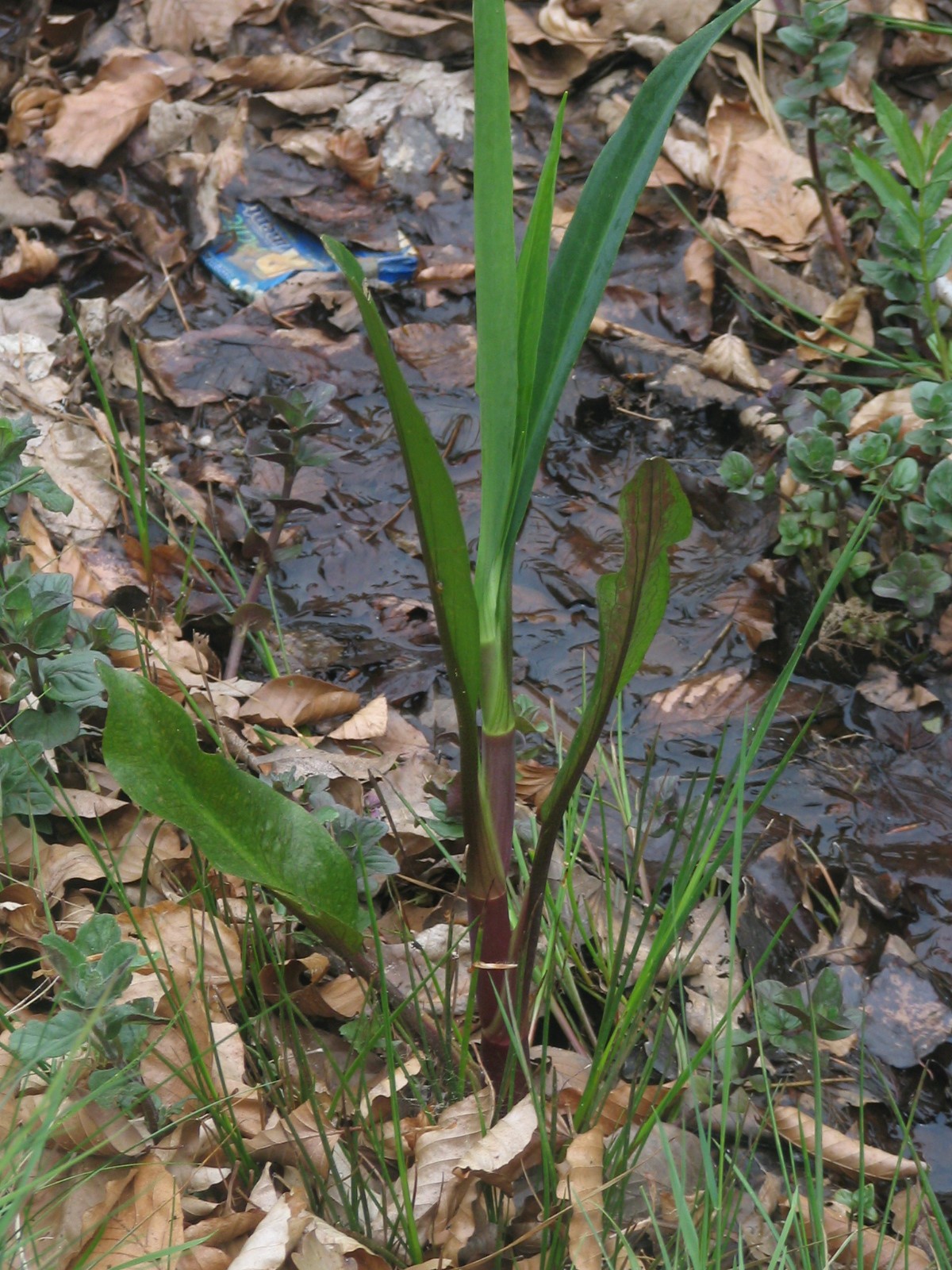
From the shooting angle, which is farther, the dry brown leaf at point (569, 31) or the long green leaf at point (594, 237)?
the dry brown leaf at point (569, 31)

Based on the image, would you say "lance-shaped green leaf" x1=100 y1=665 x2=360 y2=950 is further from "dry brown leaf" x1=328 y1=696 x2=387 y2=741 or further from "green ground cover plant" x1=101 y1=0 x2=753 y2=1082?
"dry brown leaf" x1=328 y1=696 x2=387 y2=741

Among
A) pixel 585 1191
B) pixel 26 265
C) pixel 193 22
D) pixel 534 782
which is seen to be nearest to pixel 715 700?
pixel 534 782

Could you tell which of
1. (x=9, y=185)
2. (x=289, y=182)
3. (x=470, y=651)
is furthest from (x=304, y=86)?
(x=470, y=651)

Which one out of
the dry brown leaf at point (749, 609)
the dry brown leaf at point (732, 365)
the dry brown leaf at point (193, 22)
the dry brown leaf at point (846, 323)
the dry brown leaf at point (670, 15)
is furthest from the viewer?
the dry brown leaf at point (193, 22)

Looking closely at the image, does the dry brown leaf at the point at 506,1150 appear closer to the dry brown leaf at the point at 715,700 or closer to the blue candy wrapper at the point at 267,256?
the dry brown leaf at the point at 715,700

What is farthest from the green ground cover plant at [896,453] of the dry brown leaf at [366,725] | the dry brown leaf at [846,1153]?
the dry brown leaf at [846,1153]

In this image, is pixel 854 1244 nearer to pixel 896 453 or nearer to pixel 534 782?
pixel 534 782

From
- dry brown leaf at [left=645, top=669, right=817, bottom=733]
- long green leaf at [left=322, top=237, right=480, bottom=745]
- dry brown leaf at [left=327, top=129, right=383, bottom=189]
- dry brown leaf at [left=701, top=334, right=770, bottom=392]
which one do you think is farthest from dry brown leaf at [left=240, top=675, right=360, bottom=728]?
dry brown leaf at [left=327, top=129, right=383, bottom=189]
